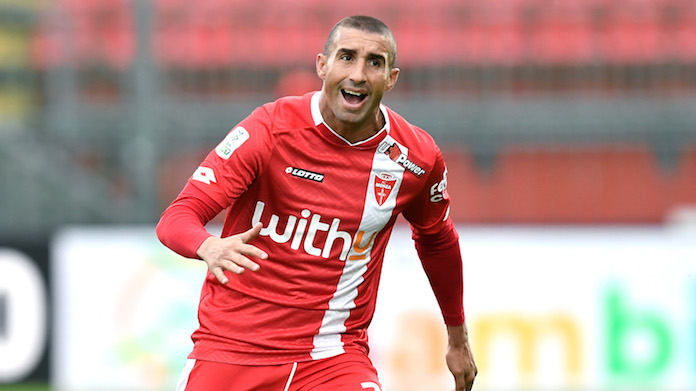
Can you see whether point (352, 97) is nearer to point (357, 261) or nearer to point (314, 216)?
point (314, 216)

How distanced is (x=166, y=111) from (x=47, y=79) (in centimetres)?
126

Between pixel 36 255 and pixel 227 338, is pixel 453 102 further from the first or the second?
pixel 227 338

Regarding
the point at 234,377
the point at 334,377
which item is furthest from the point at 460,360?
the point at 234,377

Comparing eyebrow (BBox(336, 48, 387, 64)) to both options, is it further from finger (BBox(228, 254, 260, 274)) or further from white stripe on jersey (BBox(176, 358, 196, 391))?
white stripe on jersey (BBox(176, 358, 196, 391))

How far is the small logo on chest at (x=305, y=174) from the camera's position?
3.86 metres

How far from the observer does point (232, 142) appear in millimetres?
3734

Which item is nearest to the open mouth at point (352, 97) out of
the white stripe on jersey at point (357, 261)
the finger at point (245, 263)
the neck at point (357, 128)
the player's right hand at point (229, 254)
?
the neck at point (357, 128)

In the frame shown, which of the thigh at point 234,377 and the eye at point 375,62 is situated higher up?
the eye at point 375,62

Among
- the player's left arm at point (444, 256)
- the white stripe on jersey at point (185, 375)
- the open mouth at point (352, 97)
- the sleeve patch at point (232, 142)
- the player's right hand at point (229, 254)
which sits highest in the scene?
the open mouth at point (352, 97)

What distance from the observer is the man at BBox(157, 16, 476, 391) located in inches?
149

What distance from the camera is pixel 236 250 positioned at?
126 inches

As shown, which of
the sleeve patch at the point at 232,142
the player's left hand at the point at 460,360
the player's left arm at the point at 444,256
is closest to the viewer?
the sleeve patch at the point at 232,142

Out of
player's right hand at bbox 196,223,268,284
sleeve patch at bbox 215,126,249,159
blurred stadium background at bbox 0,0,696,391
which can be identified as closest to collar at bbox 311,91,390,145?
sleeve patch at bbox 215,126,249,159

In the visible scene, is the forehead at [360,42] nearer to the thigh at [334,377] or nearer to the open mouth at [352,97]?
the open mouth at [352,97]
